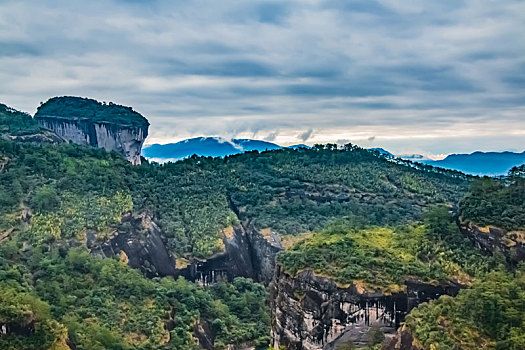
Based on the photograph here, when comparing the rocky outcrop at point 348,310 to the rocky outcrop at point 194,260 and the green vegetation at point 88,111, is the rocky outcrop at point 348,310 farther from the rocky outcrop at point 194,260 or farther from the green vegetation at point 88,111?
the green vegetation at point 88,111

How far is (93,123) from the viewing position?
309 feet

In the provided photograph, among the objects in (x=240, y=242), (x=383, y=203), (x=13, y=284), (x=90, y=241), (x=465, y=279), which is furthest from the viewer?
(x=383, y=203)

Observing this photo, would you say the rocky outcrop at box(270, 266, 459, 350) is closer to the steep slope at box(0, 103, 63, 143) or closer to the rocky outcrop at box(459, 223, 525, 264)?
the rocky outcrop at box(459, 223, 525, 264)

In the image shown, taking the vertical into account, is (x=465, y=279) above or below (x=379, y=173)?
below

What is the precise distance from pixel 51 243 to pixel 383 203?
117 feet

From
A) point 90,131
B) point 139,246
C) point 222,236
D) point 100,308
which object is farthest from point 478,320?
point 90,131

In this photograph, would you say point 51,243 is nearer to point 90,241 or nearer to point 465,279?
point 90,241

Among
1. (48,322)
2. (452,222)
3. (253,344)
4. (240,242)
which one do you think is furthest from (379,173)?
(48,322)

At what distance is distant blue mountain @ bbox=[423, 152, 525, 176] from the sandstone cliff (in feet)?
206

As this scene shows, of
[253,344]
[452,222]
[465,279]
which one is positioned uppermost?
[452,222]

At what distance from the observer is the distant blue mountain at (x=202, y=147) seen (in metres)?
156

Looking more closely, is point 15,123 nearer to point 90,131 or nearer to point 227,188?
point 90,131

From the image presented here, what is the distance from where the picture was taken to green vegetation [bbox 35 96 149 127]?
95.4 m

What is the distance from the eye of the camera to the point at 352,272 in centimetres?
2802
